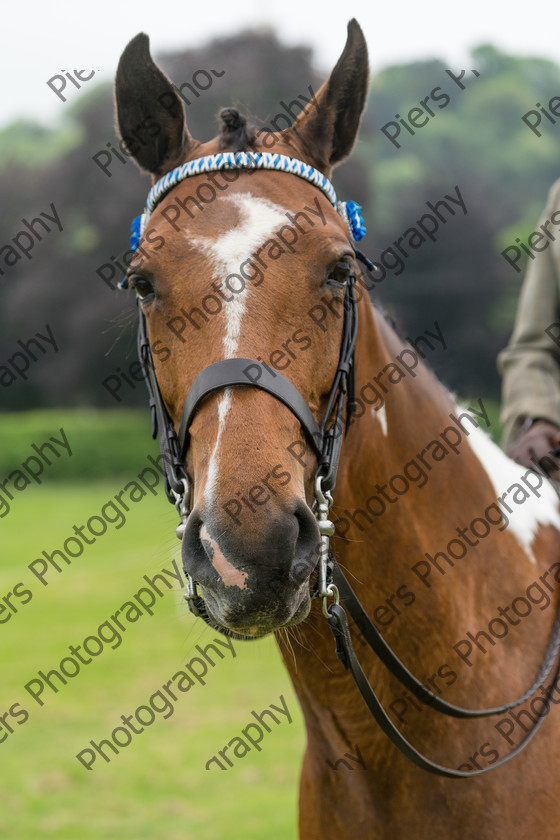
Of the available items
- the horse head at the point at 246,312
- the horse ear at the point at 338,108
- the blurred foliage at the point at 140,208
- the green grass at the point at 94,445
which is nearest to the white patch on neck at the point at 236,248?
the horse head at the point at 246,312

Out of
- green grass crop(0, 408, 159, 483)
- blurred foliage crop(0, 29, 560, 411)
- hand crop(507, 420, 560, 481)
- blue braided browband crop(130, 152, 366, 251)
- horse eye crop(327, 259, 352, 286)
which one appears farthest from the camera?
blurred foliage crop(0, 29, 560, 411)

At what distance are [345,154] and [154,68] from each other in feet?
2.09

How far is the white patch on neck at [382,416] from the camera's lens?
254cm

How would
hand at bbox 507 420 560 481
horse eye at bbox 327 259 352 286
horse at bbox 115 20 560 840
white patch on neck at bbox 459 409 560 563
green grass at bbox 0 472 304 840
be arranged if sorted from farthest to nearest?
green grass at bbox 0 472 304 840, hand at bbox 507 420 560 481, white patch on neck at bbox 459 409 560 563, horse eye at bbox 327 259 352 286, horse at bbox 115 20 560 840

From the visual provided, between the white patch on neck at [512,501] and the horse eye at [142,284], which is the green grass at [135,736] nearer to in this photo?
the horse eye at [142,284]

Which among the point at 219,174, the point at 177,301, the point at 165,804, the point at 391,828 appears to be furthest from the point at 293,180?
the point at 165,804

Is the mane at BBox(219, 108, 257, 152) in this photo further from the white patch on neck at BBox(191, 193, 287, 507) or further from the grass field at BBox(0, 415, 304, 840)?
the grass field at BBox(0, 415, 304, 840)

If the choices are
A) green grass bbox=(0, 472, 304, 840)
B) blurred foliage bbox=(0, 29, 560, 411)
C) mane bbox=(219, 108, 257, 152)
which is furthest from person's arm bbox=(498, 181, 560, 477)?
blurred foliage bbox=(0, 29, 560, 411)

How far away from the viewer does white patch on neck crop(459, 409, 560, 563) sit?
9.17 ft

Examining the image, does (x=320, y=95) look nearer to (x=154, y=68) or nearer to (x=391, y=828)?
(x=154, y=68)

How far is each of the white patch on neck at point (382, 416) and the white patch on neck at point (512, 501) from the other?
39 centimetres

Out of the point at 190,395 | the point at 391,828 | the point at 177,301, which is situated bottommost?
the point at 391,828

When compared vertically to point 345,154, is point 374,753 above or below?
below

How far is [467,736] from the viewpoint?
2490 mm
